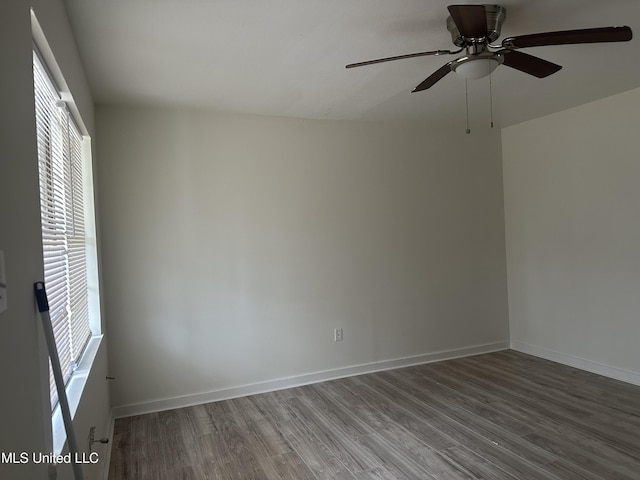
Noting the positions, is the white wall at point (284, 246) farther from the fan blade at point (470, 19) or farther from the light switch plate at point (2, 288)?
the light switch plate at point (2, 288)

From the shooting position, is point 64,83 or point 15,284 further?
point 64,83

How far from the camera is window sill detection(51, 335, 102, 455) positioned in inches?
56.1

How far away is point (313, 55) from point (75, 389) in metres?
2.15

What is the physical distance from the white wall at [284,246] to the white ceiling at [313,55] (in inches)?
15.1

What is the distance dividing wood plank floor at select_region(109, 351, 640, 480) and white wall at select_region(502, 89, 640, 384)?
40 cm

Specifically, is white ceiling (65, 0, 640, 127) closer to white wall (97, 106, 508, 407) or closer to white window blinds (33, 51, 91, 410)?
white wall (97, 106, 508, 407)

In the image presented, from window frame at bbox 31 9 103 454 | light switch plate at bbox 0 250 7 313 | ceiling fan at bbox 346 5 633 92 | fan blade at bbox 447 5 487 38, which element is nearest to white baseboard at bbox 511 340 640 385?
ceiling fan at bbox 346 5 633 92

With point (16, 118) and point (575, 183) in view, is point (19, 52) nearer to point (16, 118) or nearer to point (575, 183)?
point (16, 118)

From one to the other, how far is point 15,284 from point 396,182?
3.58 metres

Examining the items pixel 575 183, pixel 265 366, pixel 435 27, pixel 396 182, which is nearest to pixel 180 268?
pixel 265 366

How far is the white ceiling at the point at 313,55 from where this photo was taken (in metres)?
2.02

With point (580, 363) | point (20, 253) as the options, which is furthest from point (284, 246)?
point (580, 363)

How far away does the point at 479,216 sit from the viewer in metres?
4.55

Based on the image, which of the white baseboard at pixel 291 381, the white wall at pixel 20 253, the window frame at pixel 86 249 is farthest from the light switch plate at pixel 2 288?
the white baseboard at pixel 291 381
